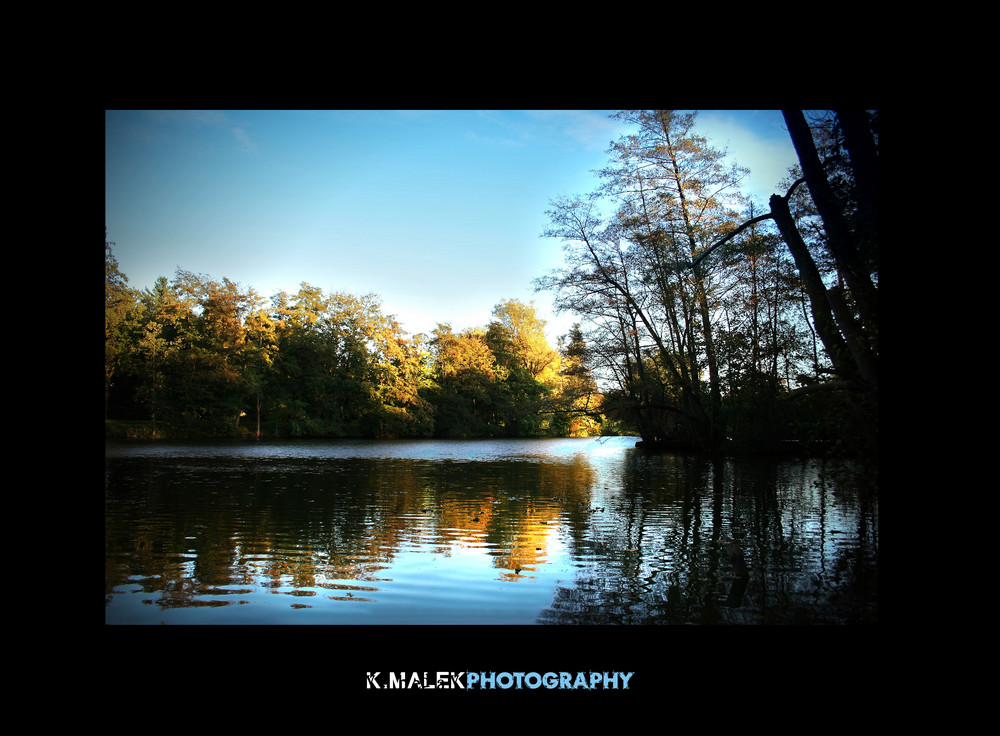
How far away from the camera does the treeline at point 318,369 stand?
17.1 metres

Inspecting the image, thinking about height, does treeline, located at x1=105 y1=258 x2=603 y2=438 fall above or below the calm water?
above

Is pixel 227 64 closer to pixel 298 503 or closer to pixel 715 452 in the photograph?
pixel 298 503

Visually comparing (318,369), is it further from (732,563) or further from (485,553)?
(732,563)

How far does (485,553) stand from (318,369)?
21.5m

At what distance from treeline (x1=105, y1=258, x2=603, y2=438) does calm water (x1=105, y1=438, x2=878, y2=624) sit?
8.99 metres

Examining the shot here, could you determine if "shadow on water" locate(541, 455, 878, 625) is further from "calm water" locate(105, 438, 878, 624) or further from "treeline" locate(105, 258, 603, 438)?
"treeline" locate(105, 258, 603, 438)

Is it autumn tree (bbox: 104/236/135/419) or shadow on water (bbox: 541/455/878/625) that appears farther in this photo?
autumn tree (bbox: 104/236/135/419)

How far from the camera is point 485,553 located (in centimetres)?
421

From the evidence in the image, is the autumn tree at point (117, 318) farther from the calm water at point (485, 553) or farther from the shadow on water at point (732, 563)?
the shadow on water at point (732, 563)

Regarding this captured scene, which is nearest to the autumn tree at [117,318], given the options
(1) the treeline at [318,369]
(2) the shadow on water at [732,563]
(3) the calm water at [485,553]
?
(1) the treeline at [318,369]

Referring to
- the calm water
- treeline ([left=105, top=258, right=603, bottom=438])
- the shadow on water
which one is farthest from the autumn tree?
the shadow on water

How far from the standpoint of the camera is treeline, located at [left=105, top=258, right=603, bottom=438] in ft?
56.1

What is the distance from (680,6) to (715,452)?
44.5 ft

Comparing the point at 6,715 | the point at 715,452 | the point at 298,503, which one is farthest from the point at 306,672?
the point at 715,452
